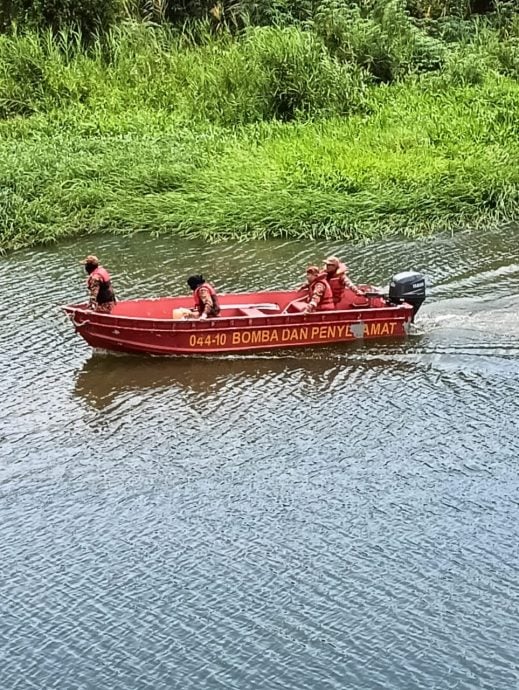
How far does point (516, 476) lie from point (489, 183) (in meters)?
11.0

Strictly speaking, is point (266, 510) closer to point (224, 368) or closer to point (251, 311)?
point (224, 368)

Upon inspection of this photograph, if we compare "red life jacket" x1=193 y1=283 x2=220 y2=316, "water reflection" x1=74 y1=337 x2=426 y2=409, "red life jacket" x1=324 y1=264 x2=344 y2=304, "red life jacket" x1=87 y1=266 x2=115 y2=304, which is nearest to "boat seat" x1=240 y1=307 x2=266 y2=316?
"red life jacket" x1=193 y1=283 x2=220 y2=316

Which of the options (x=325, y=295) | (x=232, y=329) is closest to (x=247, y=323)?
(x=232, y=329)

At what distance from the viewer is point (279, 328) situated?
1656cm

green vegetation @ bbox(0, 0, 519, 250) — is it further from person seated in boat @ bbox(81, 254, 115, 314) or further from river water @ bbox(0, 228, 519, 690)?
person seated in boat @ bbox(81, 254, 115, 314)

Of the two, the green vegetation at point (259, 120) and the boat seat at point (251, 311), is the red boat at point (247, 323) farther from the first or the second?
the green vegetation at point (259, 120)

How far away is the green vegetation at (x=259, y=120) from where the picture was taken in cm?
2262

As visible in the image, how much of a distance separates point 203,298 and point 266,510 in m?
4.77

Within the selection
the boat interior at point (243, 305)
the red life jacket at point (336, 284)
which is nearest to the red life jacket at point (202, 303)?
the boat interior at point (243, 305)

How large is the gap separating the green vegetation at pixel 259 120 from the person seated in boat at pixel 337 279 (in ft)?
14.6

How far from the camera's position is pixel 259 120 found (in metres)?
26.9

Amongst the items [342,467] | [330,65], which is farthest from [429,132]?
[342,467]

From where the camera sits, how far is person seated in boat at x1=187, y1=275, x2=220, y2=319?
16.5 metres

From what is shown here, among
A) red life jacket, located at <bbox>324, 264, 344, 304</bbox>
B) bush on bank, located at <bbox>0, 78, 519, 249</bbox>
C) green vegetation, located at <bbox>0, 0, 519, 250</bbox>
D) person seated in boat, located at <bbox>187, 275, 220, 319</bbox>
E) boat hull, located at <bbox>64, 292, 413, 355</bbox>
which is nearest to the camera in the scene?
boat hull, located at <bbox>64, 292, 413, 355</bbox>
